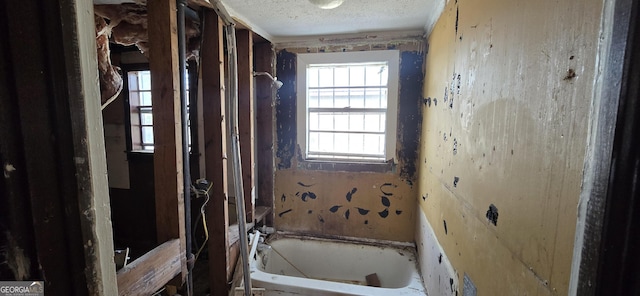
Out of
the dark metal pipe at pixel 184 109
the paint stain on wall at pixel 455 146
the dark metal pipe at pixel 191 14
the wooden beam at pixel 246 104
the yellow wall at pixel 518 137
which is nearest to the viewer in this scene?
the yellow wall at pixel 518 137

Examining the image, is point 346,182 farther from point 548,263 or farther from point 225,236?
point 548,263

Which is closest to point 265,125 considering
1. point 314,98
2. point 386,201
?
point 314,98

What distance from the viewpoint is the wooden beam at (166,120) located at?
3.95 feet

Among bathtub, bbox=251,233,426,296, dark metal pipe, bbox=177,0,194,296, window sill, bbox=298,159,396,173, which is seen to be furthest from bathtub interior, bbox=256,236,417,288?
dark metal pipe, bbox=177,0,194,296

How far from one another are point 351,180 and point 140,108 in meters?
2.25

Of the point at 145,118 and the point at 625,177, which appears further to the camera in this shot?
the point at 145,118

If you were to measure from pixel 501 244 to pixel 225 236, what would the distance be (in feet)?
4.87

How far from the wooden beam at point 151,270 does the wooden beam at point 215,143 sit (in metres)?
0.36

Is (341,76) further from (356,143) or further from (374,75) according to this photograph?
(356,143)

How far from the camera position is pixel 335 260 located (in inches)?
90.4

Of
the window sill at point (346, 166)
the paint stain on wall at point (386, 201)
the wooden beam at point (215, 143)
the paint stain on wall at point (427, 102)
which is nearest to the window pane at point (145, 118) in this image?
the wooden beam at point (215, 143)

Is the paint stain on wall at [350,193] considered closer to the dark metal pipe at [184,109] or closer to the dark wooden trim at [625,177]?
the dark metal pipe at [184,109]

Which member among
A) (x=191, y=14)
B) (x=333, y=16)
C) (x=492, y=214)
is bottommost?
(x=492, y=214)

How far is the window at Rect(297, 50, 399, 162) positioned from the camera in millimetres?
2189
